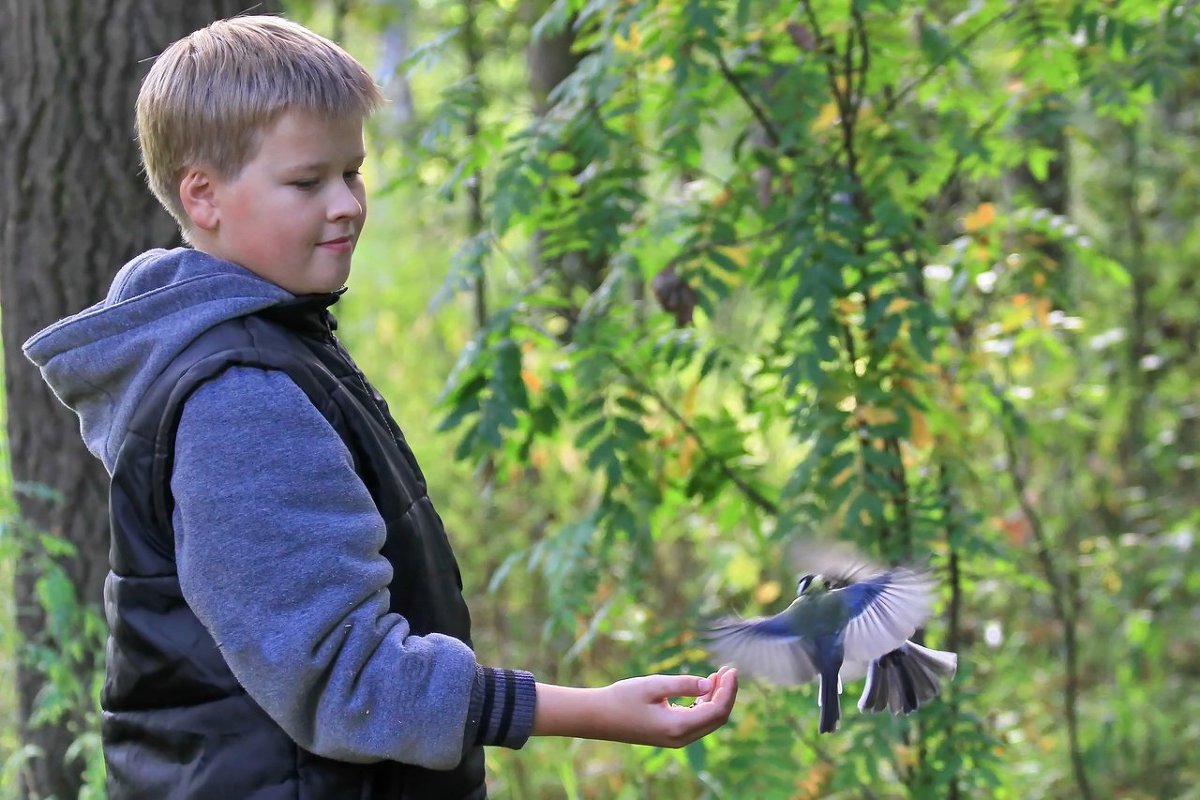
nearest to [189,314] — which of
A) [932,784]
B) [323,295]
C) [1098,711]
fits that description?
[323,295]

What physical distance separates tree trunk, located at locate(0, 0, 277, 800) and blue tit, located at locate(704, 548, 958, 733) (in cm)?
193

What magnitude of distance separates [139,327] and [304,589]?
1.22 ft

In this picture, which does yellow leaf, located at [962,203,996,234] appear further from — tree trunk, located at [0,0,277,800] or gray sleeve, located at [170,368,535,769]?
gray sleeve, located at [170,368,535,769]

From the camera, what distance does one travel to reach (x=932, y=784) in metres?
3.08

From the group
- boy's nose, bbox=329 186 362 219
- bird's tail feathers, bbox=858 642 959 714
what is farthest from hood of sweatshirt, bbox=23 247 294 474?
bird's tail feathers, bbox=858 642 959 714

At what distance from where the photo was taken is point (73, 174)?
2926 millimetres

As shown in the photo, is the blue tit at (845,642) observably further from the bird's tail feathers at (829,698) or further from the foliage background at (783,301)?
the foliage background at (783,301)

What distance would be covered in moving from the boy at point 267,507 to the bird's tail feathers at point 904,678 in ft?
0.93

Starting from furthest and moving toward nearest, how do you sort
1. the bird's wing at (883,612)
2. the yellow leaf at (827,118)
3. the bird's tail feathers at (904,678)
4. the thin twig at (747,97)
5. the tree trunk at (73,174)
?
the yellow leaf at (827,118) → the thin twig at (747,97) → the tree trunk at (73,174) → the bird's tail feathers at (904,678) → the bird's wing at (883,612)

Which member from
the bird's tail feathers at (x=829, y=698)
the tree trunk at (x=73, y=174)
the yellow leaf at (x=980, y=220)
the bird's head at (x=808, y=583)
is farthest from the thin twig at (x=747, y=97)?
the bird's tail feathers at (x=829, y=698)

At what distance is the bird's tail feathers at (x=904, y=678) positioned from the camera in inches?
64.2

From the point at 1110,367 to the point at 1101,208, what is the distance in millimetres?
1305

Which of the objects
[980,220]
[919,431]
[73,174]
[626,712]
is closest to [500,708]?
[626,712]

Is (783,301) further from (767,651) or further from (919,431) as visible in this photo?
(767,651)
